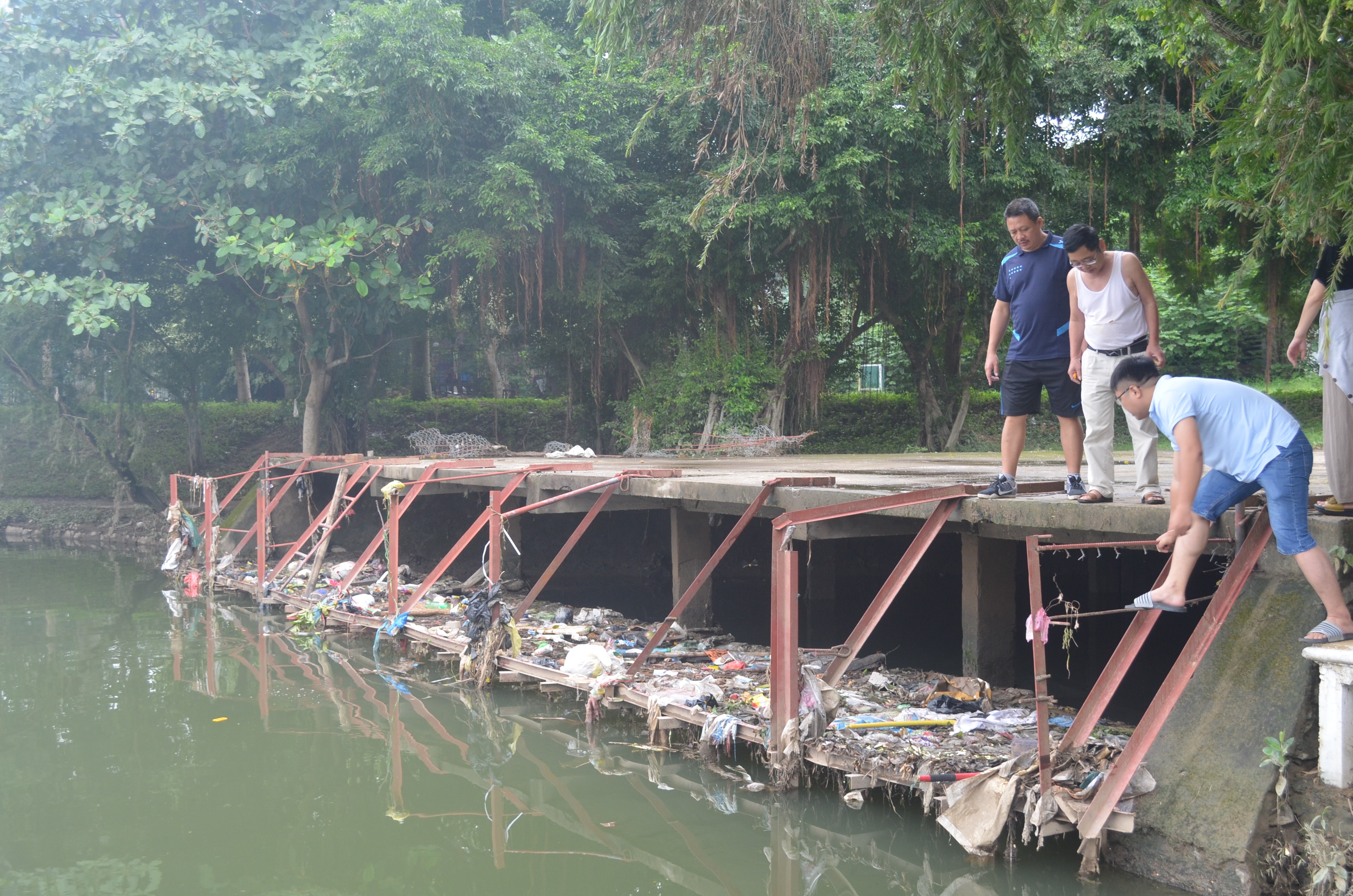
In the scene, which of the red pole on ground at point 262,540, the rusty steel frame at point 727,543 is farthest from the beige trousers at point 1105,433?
the red pole on ground at point 262,540

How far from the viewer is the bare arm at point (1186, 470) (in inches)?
144

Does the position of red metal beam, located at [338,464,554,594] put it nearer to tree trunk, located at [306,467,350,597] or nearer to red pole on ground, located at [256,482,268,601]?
tree trunk, located at [306,467,350,597]

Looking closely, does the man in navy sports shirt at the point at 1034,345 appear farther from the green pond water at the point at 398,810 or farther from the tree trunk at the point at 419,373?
the tree trunk at the point at 419,373

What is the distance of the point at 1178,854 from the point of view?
12.2ft

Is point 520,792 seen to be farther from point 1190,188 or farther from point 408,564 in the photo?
point 1190,188

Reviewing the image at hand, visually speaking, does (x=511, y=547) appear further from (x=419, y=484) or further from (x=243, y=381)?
(x=243, y=381)

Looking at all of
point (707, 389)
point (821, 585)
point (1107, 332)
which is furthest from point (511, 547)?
point (1107, 332)

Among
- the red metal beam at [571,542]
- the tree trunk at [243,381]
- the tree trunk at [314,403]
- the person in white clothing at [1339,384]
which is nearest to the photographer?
the person in white clothing at [1339,384]

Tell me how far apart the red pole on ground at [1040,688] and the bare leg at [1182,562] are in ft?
1.41

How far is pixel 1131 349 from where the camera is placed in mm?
A: 4461

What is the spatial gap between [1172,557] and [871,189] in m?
10.3

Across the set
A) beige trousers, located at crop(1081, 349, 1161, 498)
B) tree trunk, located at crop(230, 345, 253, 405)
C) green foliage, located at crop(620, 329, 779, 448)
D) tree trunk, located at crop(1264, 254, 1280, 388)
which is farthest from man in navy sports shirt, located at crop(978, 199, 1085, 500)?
tree trunk, located at crop(230, 345, 253, 405)

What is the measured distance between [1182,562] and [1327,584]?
454mm

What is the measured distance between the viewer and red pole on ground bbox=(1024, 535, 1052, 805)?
3.94 m
